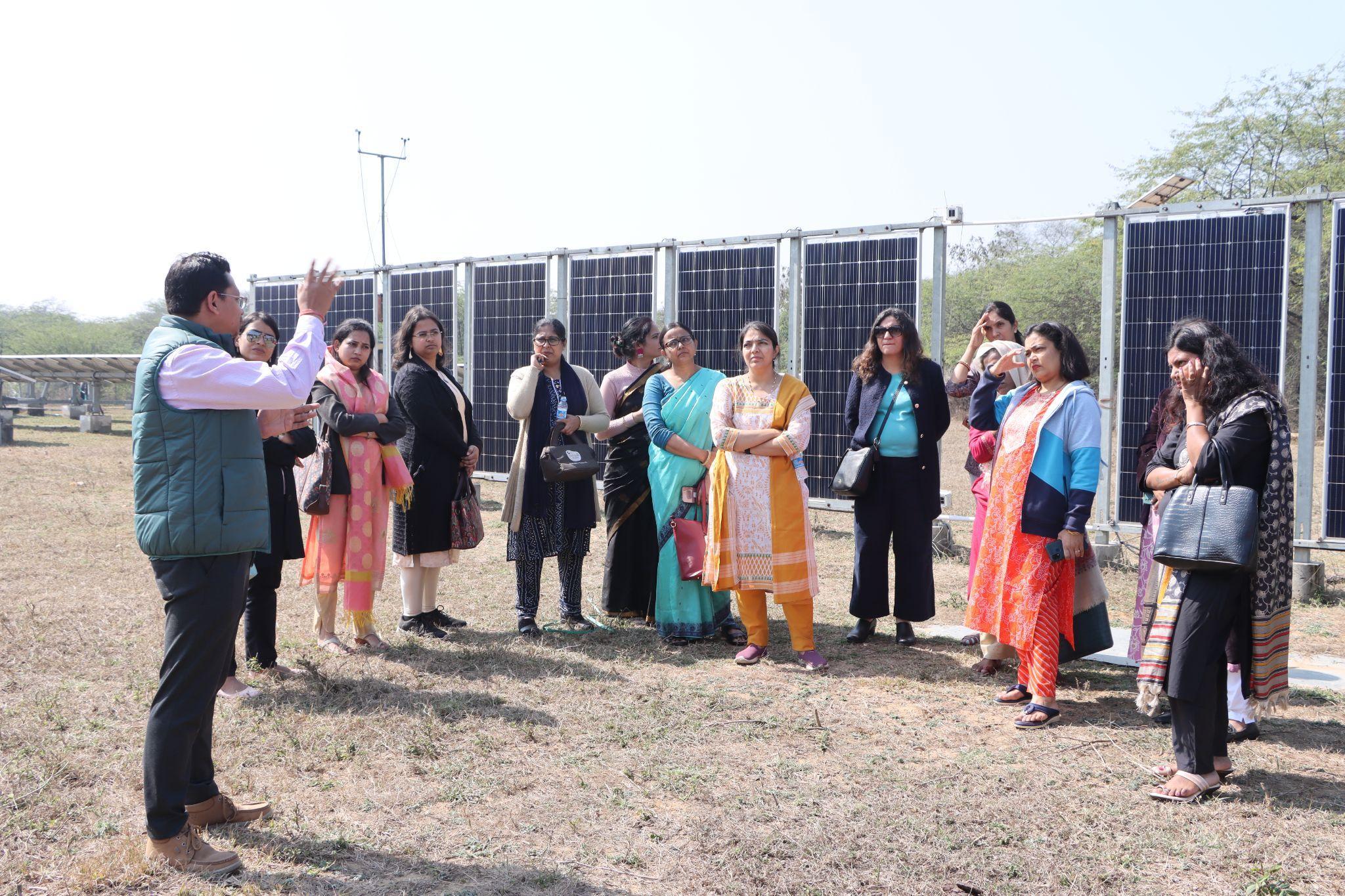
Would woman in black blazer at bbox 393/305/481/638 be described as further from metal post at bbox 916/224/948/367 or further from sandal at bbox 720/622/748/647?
metal post at bbox 916/224/948/367

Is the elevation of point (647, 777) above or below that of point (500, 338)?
below

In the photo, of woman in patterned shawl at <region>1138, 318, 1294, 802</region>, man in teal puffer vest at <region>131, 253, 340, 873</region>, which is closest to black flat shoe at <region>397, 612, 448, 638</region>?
man in teal puffer vest at <region>131, 253, 340, 873</region>

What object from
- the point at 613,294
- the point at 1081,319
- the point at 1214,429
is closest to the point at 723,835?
the point at 1214,429

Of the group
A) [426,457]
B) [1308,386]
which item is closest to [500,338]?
[426,457]

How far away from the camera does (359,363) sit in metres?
5.50

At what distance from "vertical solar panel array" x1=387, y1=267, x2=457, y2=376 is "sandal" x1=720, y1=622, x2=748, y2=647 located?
6404mm

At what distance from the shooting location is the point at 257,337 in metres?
3.89

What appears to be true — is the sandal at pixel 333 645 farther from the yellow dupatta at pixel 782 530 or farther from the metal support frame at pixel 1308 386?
the metal support frame at pixel 1308 386

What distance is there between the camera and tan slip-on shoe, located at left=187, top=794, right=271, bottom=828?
332cm

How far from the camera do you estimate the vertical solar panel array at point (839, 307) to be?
8344 millimetres

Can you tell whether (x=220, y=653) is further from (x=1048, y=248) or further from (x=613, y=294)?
(x=1048, y=248)

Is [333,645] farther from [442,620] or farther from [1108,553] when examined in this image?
[1108,553]

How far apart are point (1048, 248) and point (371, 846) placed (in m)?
34.7

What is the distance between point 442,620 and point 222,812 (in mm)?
2795
